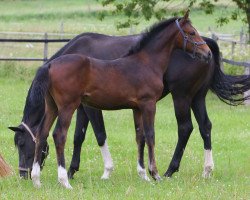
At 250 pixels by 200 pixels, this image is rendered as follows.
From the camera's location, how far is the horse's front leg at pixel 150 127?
9.49 m

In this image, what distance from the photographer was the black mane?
32.5 ft

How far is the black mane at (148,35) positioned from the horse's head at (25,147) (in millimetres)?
1683

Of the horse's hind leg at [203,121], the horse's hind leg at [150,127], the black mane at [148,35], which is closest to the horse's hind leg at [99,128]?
the horse's hind leg at [150,127]

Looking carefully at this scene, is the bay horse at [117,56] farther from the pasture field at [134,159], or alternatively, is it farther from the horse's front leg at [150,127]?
the horse's front leg at [150,127]

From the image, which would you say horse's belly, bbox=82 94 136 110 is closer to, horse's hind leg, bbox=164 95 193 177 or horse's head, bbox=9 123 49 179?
horse's head, bbox=9 123 49 179

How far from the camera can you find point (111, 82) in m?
9.38

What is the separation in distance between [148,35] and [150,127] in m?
1.28

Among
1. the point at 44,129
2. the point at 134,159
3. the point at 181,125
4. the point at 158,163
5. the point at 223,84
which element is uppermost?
the point at 44,129

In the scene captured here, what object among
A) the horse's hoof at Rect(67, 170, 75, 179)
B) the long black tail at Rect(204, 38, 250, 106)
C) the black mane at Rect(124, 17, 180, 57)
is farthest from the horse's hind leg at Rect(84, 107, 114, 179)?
the long black tail at Rect(204, 38, 250, 106)

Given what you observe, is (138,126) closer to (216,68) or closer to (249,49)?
(216,68)

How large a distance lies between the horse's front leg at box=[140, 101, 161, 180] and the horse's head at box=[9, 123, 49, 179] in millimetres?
1381

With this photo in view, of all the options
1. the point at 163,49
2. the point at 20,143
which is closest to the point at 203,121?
the point at 163,49

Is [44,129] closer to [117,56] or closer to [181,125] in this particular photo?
[117,56]

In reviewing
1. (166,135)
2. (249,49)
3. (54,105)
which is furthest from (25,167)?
(249,49)
